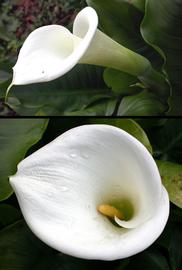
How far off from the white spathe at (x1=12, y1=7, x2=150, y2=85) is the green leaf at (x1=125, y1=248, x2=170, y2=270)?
9.9 inches

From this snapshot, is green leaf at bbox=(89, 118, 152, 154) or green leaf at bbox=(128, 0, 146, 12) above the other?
green leaf at bbox=(128, 0, 146, 12)

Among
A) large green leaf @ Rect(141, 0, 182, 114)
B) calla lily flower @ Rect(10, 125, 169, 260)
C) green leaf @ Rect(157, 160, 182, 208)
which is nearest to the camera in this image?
calla lily flower @ Rect(10, 125, 169, 260)

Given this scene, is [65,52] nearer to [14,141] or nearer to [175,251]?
[14,141]

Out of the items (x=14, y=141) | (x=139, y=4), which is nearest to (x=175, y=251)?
(x=14, y=141)

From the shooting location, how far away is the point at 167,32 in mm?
746

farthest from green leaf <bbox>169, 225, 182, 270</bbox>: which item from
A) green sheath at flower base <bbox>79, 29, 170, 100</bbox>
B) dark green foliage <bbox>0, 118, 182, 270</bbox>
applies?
green sheath at flower base <bbox>79, 29, 170, 100</bbox>

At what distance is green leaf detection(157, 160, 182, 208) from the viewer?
1.94 ft

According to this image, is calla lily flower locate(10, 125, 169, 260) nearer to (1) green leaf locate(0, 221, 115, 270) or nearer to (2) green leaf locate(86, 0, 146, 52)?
(1) green leaf locate(0, 221, 115, 270)

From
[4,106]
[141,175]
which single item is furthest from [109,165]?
[4,106]

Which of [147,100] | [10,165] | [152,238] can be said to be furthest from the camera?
[147,100]

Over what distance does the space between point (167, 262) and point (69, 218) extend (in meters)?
0.23

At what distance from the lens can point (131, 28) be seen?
0.77 metres

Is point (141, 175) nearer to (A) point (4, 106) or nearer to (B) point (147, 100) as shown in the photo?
(B) point (147, 100)

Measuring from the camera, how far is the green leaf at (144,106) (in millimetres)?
763
